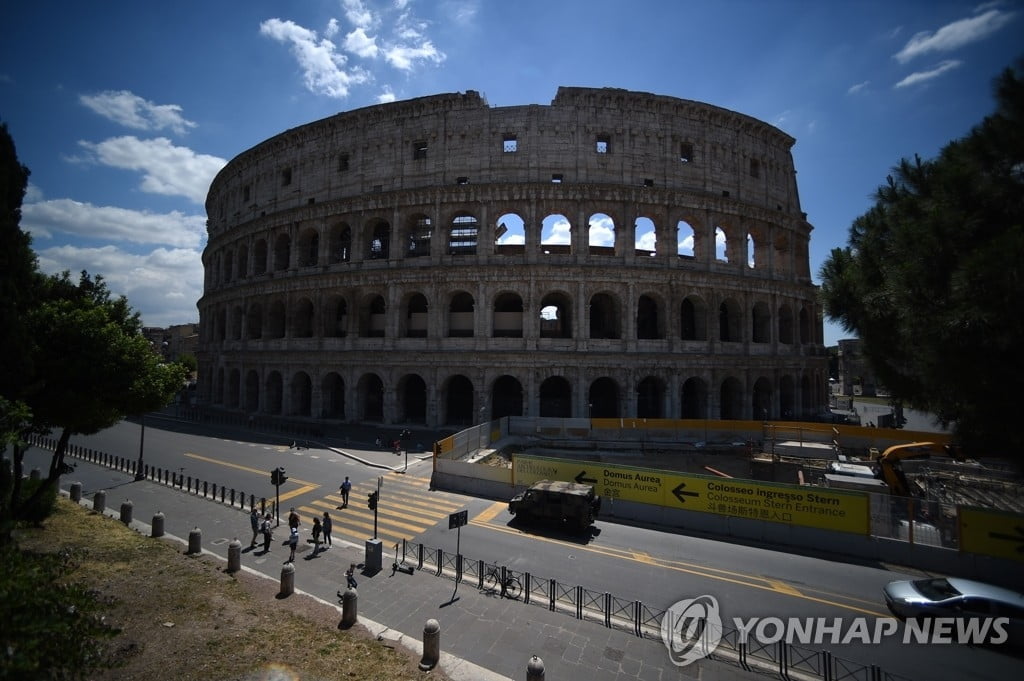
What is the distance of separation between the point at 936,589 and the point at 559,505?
9.65 m

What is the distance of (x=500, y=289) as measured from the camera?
31516mm

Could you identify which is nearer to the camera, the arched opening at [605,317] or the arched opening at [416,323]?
the arched opening at [605,317]

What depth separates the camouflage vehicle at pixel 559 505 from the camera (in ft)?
49.6

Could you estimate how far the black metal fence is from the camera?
8.38m

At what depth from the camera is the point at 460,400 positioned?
3622 centimetres

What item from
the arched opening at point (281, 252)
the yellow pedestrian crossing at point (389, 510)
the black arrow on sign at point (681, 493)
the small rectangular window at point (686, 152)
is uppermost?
the small rectangular window at point (686, 152)

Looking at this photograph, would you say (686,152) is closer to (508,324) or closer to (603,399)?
(508,324)

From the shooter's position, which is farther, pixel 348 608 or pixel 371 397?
pixel 371 397

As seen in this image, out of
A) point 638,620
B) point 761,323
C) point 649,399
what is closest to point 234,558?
point 638,620

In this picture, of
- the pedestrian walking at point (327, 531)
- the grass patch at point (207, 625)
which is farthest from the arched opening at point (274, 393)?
the pedestrian walking at point (327, 531)

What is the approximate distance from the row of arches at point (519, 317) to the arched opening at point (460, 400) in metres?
4.08

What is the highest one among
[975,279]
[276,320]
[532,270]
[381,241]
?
[381,241]

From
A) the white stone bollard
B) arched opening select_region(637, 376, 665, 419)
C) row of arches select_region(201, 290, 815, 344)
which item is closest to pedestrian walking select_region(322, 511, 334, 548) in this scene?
the white stone bollard

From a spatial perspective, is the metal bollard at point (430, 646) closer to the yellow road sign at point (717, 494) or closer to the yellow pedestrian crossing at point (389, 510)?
the yellow pedestrian crossing at point (389, 510)
